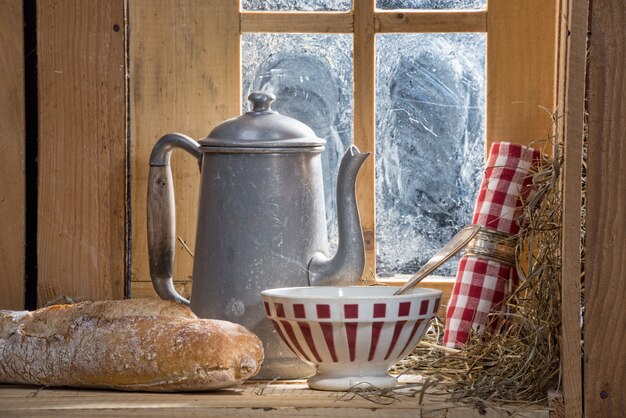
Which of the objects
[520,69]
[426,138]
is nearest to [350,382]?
[426,138]

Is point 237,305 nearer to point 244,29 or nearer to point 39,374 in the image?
point 39,374

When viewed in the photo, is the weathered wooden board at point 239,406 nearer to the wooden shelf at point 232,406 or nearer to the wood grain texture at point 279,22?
the wooden shelf at point 232,406

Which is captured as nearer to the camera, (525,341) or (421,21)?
(525,341)

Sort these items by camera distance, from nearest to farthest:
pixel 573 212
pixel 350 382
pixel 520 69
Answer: pixel 573 212 < pixel 350 382 < pixel 520 69

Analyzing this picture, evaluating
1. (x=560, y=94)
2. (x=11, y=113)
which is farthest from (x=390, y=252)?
(x=11, y=113)

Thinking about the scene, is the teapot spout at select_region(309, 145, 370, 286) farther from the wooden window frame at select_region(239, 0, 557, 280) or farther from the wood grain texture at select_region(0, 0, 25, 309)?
the wood grain texture at select_region(0, 0, 25, 309)

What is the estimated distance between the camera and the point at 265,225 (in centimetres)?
143

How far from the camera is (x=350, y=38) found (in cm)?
165

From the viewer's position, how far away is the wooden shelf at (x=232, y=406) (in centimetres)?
123

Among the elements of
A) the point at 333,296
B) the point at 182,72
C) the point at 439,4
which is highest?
the point at 439,4

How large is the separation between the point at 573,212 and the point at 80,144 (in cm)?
80

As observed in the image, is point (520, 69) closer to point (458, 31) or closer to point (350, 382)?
point (458, 31)

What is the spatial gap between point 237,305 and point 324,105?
15.7 inches

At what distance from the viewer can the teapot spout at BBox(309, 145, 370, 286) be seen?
143 centimetres
